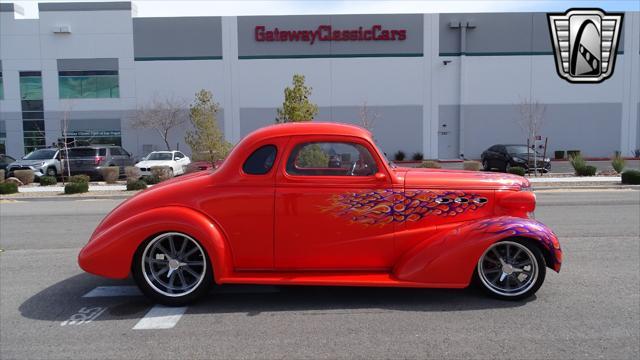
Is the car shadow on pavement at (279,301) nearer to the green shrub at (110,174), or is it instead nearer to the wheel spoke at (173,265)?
the wheel spoke at (173,265)

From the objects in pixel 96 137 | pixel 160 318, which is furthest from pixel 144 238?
pixel 96 137

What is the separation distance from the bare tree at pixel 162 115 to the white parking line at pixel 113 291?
103ft

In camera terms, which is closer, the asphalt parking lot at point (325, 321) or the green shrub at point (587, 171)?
the asphalt parking lot at point (325, 321)

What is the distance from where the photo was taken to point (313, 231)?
187 inches

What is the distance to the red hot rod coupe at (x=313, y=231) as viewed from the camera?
4.69m

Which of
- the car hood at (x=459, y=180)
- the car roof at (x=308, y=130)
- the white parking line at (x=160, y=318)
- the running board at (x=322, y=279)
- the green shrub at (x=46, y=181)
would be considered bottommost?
the green shrub at (x=46, y=181)

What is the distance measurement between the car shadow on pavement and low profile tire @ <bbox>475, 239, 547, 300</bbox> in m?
0.12

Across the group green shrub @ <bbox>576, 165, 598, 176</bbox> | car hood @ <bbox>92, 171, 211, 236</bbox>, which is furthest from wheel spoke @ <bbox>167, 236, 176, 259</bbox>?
green shrub @ <bbox>576, 165, 598, 176</bbox>

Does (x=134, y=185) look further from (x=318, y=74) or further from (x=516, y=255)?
(x=318, y=74)

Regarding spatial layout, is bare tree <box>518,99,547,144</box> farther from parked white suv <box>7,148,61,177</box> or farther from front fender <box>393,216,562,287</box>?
front fender <box>393,216,562,287</box>

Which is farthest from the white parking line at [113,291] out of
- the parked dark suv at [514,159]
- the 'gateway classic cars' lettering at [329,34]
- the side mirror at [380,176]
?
the 'gateway classic cars' lettering at [329,34]

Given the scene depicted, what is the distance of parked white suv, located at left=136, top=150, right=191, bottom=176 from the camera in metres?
23.6

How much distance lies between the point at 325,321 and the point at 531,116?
34.6 metres

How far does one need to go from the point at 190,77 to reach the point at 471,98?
68.0 ft
